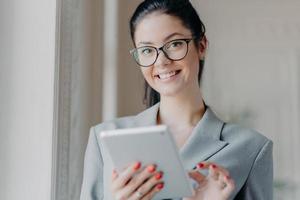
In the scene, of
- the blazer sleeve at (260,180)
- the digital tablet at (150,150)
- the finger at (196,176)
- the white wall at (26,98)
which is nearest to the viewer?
the digital tablet at (150,150)

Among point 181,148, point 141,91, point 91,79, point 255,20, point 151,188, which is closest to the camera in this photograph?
point 151,188

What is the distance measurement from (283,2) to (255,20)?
0.13 meters

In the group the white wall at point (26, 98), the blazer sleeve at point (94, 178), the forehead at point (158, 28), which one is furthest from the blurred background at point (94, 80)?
the forehead at point (158, 28)

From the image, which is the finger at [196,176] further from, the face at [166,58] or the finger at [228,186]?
the face at [166,58]

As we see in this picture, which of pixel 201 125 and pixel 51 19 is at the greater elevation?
pixel 51 19

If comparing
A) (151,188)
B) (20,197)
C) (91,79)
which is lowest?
(20,197)

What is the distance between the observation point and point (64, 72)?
1.09 m

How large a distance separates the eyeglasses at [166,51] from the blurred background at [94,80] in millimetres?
251

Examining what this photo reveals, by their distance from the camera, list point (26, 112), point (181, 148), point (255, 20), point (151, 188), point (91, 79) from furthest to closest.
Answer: point (255, 20), point (91, 79), point (26, 112), point (181, 148), point (151, 188)

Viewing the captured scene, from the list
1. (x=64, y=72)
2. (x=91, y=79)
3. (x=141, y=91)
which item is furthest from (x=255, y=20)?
(x=64, y=72)

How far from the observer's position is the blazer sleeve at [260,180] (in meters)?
0.89

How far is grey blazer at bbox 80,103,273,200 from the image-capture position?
89 centimetres

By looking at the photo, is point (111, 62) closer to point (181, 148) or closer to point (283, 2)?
point (181, 148)

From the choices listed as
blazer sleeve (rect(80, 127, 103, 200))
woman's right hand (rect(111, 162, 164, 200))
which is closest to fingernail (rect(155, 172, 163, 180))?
woman's right hand (rect(111, 162, 164, 200))
